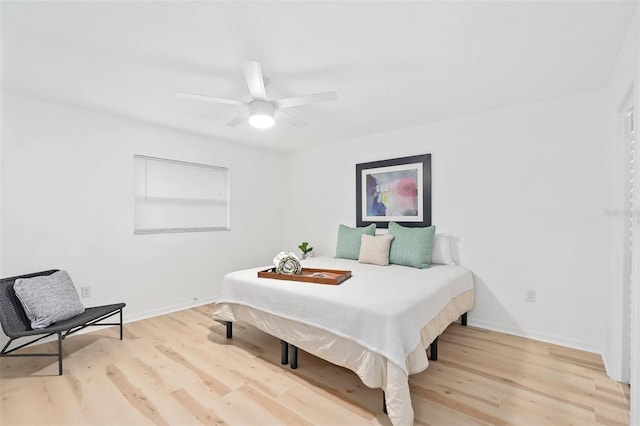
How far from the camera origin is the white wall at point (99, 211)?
9.00 ft

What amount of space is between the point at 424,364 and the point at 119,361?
7.97ft

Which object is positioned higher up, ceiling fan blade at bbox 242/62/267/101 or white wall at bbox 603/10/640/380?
ceiling fan blade at bbox 242/62/267/101

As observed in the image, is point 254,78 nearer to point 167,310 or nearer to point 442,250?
point 442,250

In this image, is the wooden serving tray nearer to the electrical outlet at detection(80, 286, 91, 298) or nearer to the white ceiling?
the white ceiling

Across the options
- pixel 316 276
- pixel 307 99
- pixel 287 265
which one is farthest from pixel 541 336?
pixel 307 99

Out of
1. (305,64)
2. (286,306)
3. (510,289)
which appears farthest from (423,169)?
(286,306)

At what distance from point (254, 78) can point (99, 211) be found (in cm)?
244

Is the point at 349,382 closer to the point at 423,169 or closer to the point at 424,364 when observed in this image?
the point at 424,364

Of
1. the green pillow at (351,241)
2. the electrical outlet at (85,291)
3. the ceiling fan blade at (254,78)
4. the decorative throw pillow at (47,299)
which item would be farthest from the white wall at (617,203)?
the electrical outlet at (85,291)

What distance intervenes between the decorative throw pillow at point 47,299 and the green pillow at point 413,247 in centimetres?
311

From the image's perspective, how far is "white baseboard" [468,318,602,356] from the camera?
2.67m

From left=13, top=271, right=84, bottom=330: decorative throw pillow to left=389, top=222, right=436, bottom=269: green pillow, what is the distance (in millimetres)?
3107

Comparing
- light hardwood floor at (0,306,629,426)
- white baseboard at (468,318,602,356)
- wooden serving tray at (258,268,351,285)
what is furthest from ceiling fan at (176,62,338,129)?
white baseboard at (468,318,602,356)

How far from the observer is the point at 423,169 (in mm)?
3658
